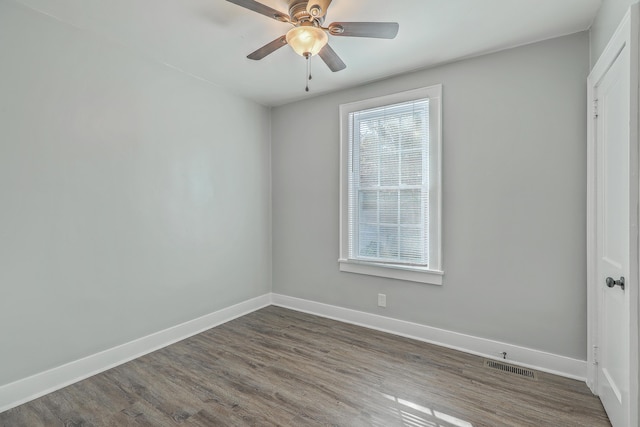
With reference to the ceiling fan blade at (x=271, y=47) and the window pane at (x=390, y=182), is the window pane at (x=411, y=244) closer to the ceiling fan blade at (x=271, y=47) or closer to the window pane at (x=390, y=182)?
the window pane at (x=390, y=182)

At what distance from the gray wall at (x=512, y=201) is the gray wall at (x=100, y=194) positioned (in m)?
1.79

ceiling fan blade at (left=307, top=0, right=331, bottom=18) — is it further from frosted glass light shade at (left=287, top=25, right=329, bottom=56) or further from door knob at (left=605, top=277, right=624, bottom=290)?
door knob at (left=605, top=277, right=624, bottom=290)

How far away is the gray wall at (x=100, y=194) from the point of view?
211cm

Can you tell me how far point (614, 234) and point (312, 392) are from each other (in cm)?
214

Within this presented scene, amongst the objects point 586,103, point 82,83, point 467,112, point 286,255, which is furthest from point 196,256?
point 586,103

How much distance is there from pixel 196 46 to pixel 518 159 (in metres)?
2.81

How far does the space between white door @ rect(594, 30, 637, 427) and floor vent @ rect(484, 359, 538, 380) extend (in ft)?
1.31

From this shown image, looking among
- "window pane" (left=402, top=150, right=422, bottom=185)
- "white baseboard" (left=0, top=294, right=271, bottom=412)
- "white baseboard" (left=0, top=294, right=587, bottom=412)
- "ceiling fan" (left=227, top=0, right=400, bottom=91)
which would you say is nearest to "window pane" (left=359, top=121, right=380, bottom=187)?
"window pane" (left=402, top=150, right=422, bottom=185)

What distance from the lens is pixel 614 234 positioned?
1856 mm

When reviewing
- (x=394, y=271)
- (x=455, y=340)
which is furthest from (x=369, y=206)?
(x=455, y=340)

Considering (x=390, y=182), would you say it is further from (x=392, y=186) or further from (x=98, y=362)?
(x=98, y=362)

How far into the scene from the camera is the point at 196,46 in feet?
8.59

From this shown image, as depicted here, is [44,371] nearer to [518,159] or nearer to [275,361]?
[275,361]

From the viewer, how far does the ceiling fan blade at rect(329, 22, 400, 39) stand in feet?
6.09
